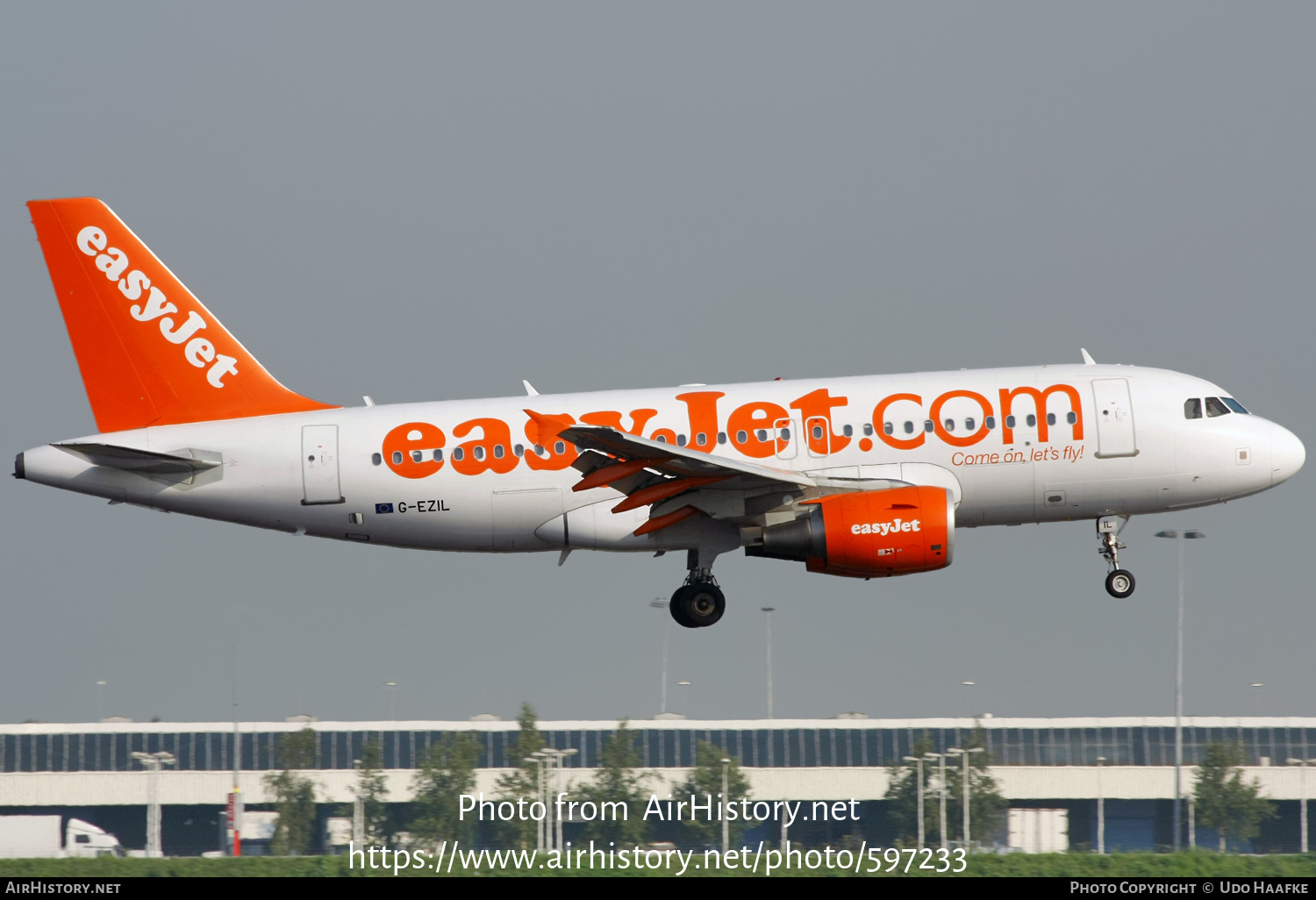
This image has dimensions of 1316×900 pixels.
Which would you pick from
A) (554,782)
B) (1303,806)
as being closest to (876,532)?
(554,782)

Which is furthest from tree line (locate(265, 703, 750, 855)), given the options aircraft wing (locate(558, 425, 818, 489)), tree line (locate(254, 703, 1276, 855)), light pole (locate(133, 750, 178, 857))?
aircraft wing (locate(558, 425, 818, 489))

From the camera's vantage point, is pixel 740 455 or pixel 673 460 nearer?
pixel 673 460

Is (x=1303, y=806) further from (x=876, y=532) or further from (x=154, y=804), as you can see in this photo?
(x=154, y=804)

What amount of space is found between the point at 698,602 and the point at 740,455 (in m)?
3.54

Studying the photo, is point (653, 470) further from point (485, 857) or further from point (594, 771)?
point (594, 771)

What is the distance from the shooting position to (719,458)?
30.4m

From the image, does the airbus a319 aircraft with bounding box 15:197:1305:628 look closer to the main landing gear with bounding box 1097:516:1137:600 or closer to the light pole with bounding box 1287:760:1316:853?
Result: the main landing gear with bounding box 1097:516:1137:600

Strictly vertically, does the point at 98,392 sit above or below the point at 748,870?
above

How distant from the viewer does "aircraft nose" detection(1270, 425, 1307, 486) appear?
33031mm

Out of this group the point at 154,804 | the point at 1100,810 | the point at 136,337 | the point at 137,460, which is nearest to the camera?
the point at 137,460

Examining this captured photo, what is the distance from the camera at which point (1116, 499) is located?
32344 millimetres

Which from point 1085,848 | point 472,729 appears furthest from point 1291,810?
point 472,729
